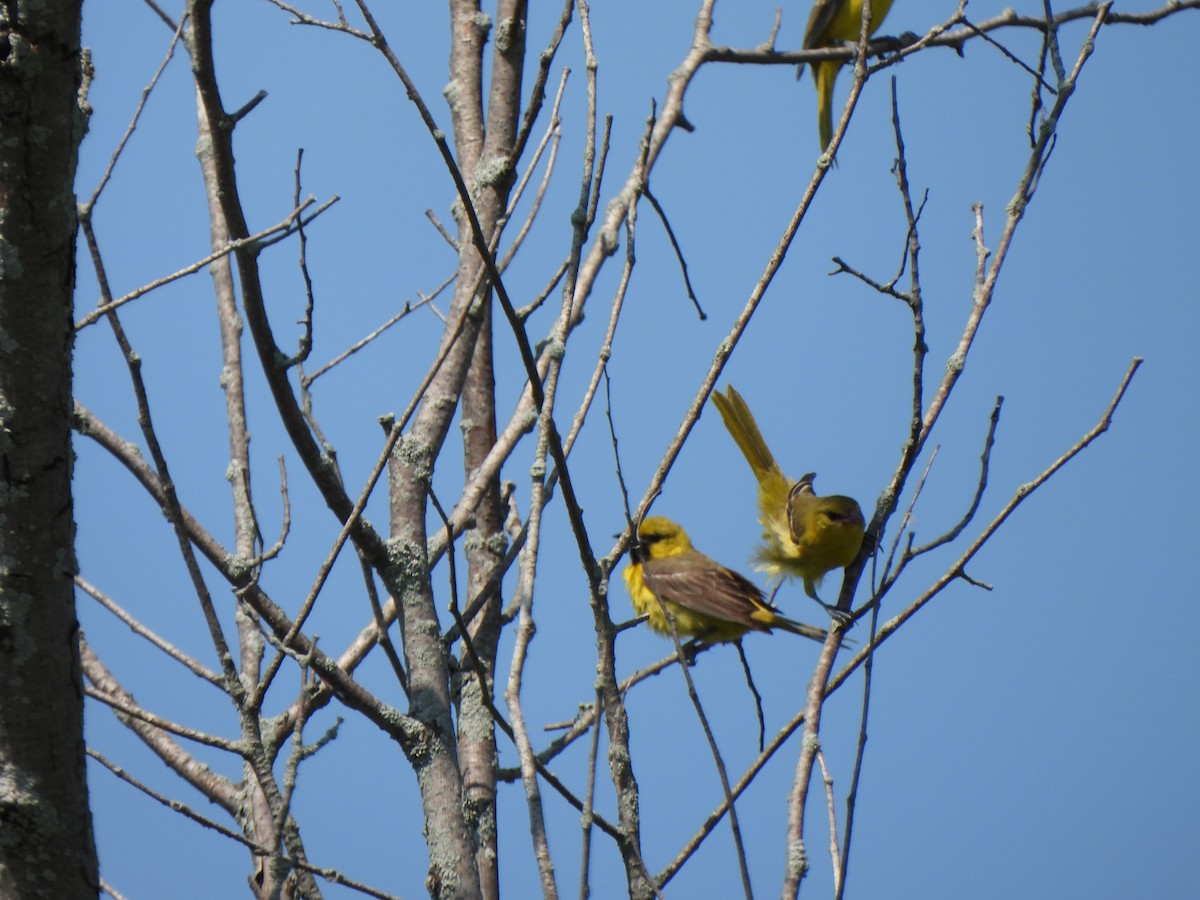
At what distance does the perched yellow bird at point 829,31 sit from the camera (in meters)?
6.04

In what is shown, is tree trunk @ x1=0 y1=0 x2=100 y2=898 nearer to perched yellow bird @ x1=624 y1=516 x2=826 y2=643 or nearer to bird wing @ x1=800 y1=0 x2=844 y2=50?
perched yellow bird @ x1=624 y1=516 x2=826 y2=643

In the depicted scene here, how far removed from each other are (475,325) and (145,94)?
1.10m

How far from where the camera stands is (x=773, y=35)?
3547 millimetres

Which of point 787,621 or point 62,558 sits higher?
point 787,621

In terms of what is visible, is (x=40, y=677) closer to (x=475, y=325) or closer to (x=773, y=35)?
(x=475, y=325)

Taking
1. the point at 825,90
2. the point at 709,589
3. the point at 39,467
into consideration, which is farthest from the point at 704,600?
the point at 39,467

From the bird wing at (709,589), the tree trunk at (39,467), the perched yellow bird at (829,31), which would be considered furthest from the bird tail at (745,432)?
the tree trunk at (39,467)

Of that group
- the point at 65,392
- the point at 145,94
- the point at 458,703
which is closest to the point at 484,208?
the point at 145,94

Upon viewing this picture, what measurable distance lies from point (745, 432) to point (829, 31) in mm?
2243

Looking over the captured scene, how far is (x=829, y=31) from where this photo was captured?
20.5 feet

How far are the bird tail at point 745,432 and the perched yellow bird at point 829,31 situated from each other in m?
1.51

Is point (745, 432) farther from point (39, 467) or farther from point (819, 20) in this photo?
point (39, 467)

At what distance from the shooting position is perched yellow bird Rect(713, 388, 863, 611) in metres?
5.11

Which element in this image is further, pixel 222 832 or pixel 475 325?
pixel 475 325
